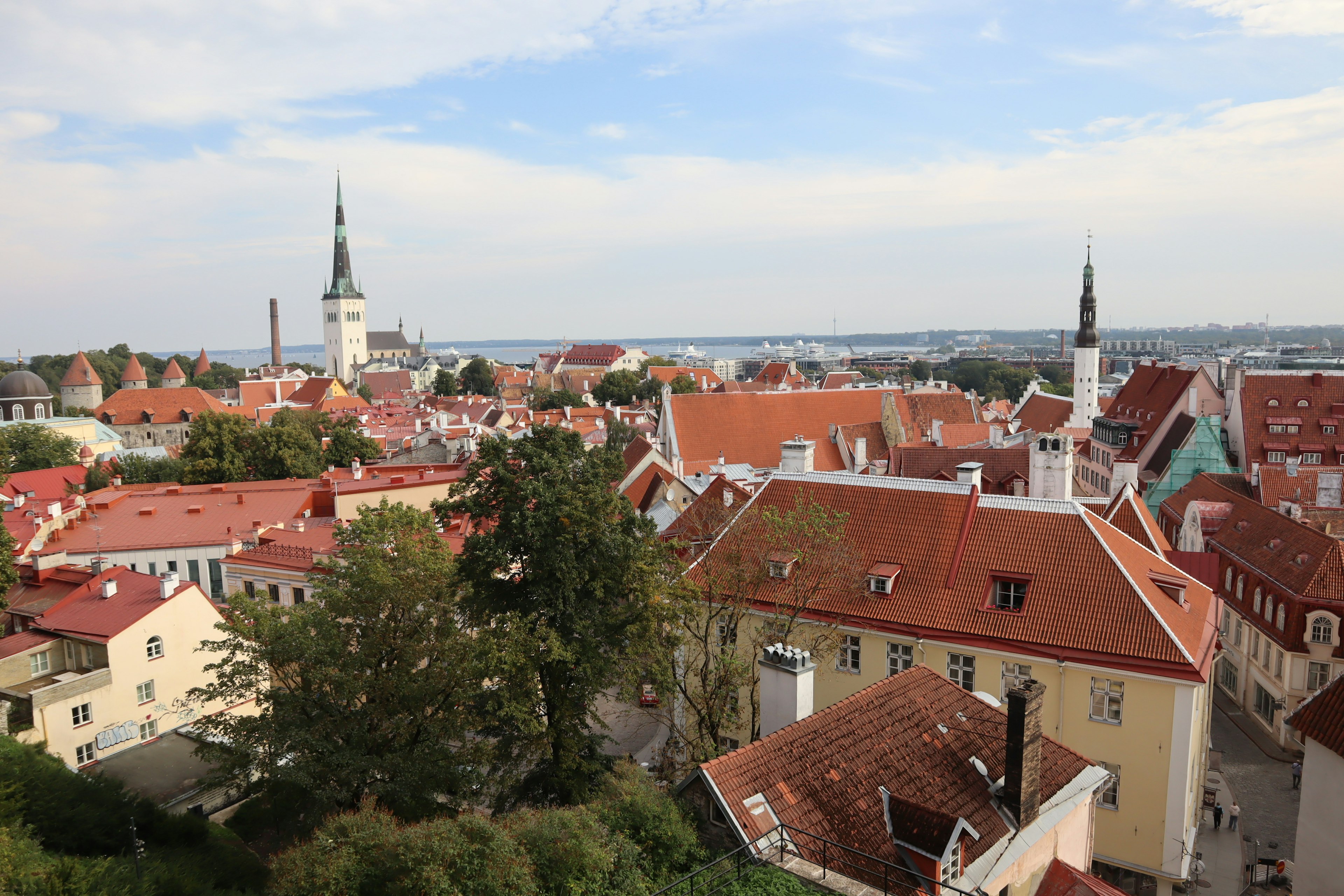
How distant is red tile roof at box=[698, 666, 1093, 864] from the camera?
12.1 metres

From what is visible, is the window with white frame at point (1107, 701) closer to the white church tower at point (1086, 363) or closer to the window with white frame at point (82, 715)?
the window with white frame at point (82, 715)

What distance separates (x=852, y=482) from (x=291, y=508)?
97.0 ft

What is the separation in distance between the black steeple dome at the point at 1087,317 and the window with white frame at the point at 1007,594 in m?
62.5

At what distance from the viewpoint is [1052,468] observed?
27859mm

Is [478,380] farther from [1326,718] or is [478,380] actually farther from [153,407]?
[1326,718]

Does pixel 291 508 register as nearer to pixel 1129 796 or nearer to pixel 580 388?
pixel 1129 796

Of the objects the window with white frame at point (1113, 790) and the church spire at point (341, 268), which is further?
the church spire at point (341, 268)

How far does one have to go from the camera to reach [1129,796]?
19.2 m

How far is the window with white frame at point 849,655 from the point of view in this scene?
2239 centimetres

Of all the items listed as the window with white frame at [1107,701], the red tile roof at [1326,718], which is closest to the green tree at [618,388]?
the window with white frame at [1107,701]

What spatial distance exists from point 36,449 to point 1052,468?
73180 millimetres

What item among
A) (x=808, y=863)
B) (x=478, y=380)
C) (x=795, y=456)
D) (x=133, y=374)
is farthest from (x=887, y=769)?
(x=478, y=380)

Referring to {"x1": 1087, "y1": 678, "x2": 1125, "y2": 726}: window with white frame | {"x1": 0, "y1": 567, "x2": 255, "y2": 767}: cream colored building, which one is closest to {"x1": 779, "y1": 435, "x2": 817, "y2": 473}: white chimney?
{"x1": 1087, "y1": 678, "x2": 1125, "y2": 726}: window with white frame

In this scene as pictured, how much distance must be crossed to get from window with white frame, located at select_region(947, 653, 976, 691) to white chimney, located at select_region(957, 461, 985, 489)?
16.7ft
